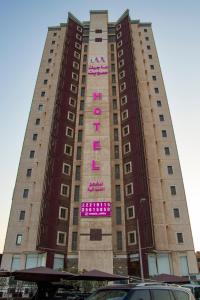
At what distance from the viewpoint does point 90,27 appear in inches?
2729

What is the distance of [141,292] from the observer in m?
6.71

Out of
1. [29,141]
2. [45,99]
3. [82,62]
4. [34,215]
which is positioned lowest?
[34,215]

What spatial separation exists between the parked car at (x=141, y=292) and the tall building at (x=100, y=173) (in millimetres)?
27000

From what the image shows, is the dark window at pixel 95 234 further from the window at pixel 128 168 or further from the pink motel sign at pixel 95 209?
the window at pixel 128 168

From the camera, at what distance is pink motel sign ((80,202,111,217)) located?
45.0 metres

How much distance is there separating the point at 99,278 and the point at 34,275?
3.81 m

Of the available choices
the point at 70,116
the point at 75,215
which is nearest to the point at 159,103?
the point at 70,116

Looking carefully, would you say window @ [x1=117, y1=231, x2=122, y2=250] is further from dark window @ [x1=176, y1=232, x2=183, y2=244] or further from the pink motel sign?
dark window @ [x1=176, y1=232, x2=183, y2=244]

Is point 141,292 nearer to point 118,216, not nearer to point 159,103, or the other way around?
point 118,216

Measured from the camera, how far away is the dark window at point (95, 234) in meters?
43.1

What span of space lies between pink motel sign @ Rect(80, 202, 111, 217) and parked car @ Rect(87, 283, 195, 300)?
1488 inches

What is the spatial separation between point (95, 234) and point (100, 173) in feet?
33.5

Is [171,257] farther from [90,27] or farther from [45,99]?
[90,27]

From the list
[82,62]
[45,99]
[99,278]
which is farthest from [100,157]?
[99,278]
